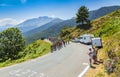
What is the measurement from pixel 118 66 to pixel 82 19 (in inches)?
4343

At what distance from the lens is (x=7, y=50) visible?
85438 millimetres

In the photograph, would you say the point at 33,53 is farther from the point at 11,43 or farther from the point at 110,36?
the point at 11,43

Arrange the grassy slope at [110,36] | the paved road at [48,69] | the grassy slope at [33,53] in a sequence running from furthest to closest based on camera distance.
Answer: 1. the grassy slope at [33,53]
2. the grassy slope at [110,36]
3. the paved road at [48,69]

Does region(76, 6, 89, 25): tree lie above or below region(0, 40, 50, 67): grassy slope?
above

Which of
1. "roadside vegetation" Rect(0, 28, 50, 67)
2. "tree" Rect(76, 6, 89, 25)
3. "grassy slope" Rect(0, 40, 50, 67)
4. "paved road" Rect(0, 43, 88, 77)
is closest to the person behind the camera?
"paved road" Rect(0, 43, 88, 77)

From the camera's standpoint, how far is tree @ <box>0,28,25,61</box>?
83881 mm

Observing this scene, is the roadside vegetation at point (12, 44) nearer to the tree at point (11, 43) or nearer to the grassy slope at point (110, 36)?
the tree at point (11, 43)

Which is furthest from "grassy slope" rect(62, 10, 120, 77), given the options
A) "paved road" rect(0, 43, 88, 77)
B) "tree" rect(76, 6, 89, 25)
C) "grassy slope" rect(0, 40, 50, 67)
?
"grassy slope" rect(0, 40, 50, 67)

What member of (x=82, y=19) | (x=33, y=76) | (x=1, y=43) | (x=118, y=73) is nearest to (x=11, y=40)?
(x=1, y=43)

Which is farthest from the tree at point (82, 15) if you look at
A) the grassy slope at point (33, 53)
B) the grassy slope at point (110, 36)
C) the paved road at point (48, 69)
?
the paved road at point (48, 69)

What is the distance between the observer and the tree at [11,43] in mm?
83881

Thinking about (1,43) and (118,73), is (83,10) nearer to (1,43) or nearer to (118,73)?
(1,43)

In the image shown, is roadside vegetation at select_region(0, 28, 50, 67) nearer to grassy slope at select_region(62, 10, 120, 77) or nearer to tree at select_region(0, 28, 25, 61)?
tree at select_region(0, 28, 25, 61)

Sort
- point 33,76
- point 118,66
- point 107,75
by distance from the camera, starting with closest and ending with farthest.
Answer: point 118,66 < point 107,75 < point 33,76
